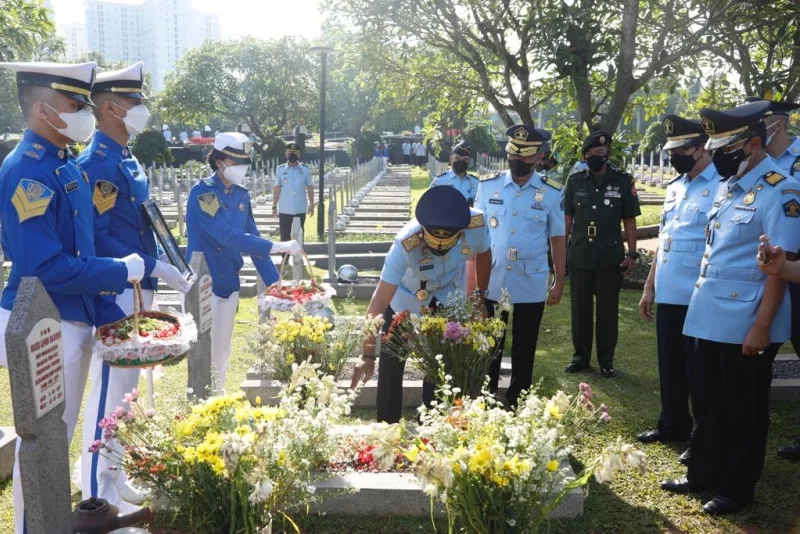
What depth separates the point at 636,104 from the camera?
11.4 meters

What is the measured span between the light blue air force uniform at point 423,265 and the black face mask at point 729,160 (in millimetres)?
1337

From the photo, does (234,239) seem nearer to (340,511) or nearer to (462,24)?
(340,511)

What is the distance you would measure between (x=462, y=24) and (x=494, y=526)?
861 centimetres

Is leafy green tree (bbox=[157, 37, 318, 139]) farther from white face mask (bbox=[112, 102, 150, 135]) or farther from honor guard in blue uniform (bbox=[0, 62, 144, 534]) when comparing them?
honor guard in blue uniform (bbox=[0, 62, 144, 534])

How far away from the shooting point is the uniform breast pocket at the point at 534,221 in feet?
18.0

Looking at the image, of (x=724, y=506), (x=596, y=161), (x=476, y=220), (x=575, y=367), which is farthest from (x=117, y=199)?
(x=575, y=367)

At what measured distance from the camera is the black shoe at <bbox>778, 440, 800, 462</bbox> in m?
4.77

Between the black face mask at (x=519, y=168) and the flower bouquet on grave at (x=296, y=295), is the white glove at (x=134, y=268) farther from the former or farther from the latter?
the black face mask at (x=519, y=168)

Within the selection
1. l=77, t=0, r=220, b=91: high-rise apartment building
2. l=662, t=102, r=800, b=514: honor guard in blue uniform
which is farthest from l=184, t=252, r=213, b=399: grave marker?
l=77, t=0, r=220, b=91: high-rise apartment building

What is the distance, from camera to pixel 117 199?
4.04 m

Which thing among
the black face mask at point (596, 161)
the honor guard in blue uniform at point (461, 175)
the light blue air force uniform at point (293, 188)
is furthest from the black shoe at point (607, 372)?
the light blue air force uniform at point (293, 188)

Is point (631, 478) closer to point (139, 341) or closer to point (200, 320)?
point (200, 320)

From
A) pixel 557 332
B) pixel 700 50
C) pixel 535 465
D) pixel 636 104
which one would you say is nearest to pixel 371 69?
pixel 636 104

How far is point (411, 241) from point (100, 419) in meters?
1.85
